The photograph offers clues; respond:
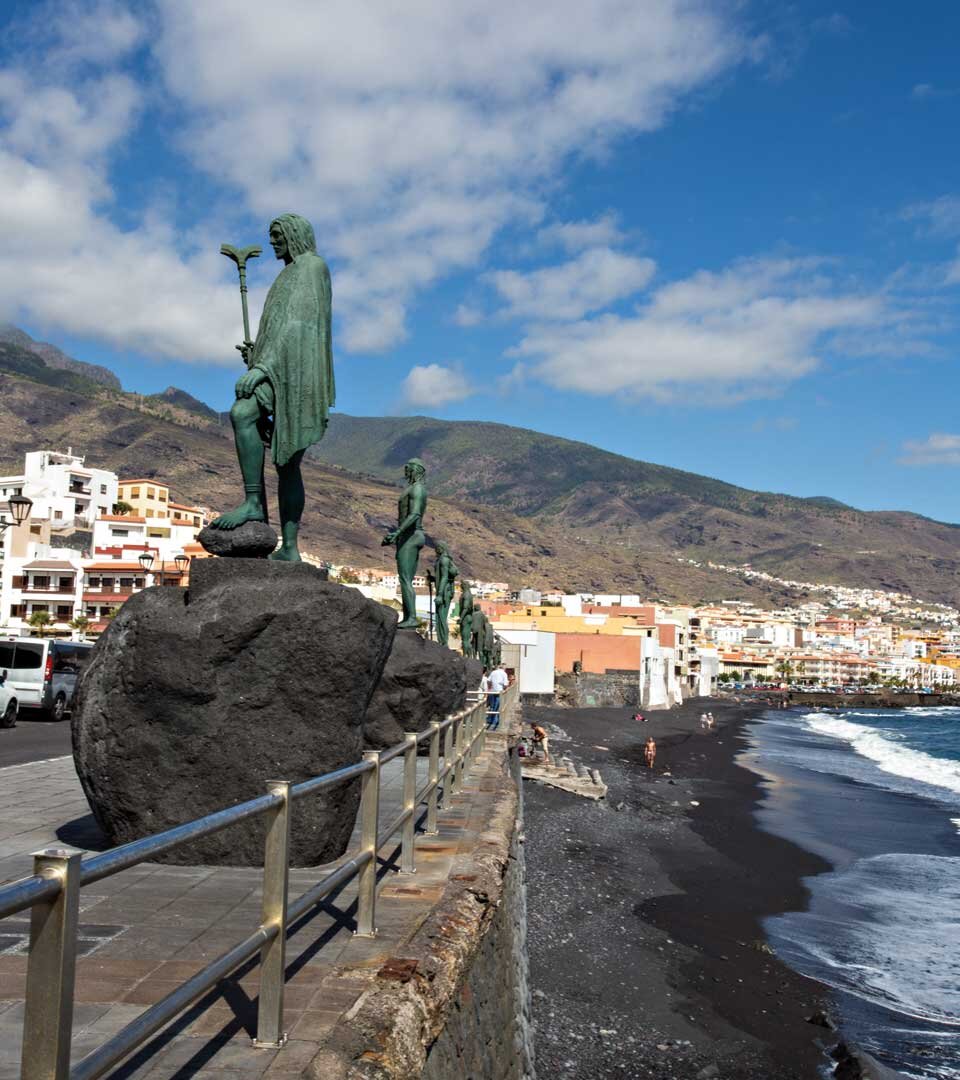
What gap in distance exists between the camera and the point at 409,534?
1330cm

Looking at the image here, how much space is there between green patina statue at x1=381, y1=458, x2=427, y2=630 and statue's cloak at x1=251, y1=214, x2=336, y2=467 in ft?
20.7

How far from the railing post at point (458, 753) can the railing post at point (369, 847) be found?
4.24m

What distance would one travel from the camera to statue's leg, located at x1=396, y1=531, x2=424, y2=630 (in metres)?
12.7

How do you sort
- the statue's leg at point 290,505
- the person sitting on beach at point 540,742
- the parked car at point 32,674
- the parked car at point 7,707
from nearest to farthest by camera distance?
the statue's leg at point 290,505, the parked car at point 7,707, the parked car at point 32,674, the person sitting on beach at point 540,742

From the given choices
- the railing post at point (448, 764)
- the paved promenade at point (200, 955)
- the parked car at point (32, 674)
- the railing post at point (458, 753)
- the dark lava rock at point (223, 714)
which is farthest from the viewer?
the parked car at point (32, 674)

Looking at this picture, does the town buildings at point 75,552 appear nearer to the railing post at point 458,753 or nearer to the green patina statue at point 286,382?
the railing post at point 458,753

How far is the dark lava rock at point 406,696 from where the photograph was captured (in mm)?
10609

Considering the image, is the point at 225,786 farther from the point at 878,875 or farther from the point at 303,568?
the point at 878,875

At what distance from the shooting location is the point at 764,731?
202 feet

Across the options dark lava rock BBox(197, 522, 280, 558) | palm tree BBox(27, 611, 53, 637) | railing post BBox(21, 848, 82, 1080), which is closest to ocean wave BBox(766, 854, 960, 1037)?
dark lava rock BBox(197, 522, 280, 558)

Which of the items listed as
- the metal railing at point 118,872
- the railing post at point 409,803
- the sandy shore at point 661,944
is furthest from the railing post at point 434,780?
the sandy shore at point 661,944

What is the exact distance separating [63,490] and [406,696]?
7128 centimetres

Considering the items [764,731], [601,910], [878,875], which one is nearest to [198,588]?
[601,910]

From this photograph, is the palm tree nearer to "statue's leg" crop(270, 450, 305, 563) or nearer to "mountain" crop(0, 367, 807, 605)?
"statue's leg" crop(270, 450, 305, 563)
